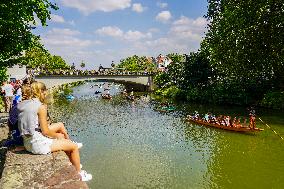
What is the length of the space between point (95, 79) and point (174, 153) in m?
56.8

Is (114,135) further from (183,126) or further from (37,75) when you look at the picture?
(37,75)

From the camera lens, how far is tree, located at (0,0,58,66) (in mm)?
14500

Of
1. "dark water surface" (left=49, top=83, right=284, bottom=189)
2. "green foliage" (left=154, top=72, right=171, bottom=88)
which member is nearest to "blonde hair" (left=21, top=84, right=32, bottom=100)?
"dark water surface" (left=49, top=83, right=284, bottom=189)

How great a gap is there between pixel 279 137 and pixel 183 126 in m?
10.2

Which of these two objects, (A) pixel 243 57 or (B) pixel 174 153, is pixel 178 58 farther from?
(B) pixel 174 153

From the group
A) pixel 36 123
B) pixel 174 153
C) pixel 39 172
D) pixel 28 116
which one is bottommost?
pixel 174 153

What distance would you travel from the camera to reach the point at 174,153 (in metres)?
29.0

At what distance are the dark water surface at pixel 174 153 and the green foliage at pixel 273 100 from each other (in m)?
3.40

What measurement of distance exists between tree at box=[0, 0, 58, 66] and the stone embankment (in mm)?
8704

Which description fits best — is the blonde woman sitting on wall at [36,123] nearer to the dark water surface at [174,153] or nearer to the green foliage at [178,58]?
the dark water surface at [174,153]

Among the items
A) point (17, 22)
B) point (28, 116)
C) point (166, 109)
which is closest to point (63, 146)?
point (28, 116)

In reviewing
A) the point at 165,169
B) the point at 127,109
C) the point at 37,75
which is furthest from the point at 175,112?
the point at 37,75

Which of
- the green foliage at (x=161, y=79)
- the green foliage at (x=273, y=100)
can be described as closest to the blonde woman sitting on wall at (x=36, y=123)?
the green foliage at (x=273, y=100)

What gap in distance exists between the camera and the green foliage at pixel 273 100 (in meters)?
48.6
